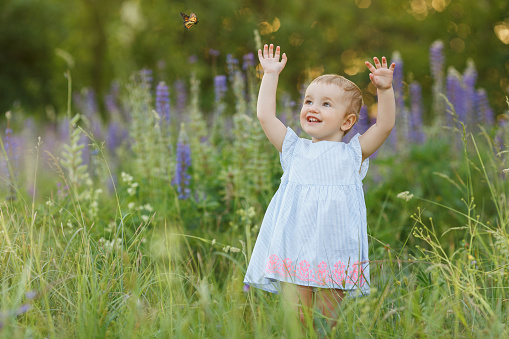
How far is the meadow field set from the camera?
6.56ft

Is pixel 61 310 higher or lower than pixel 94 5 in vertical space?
lower

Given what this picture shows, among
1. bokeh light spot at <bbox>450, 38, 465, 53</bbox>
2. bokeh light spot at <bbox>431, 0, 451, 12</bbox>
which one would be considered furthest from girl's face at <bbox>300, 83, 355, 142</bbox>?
bokeh light spot at <bbox>431, 0, 451, 12</bbox>

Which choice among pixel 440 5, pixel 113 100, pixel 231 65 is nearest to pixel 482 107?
pixel 231 65

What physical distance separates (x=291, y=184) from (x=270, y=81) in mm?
491

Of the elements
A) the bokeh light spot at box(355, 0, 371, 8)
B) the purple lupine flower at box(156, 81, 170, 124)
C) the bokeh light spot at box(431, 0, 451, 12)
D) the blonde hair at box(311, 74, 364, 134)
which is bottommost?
the blonde hair at box(311, 74, 364, 134)

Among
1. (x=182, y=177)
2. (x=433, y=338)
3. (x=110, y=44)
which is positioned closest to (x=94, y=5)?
(x=110, y=44)

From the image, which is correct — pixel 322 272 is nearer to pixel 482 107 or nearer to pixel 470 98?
pixel 470 98

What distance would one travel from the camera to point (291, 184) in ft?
7.59

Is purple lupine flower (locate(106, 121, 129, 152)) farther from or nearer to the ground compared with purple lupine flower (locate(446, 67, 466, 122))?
nearer to the ground

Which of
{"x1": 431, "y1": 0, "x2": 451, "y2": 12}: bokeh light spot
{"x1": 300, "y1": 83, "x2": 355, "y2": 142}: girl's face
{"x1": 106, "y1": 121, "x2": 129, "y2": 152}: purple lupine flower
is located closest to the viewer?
{"x1": 300, "y1": 83, "x2": 355, "y2": 142}: girl's face

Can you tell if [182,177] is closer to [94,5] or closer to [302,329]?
[302,329]

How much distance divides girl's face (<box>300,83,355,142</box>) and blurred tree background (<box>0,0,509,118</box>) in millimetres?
7253

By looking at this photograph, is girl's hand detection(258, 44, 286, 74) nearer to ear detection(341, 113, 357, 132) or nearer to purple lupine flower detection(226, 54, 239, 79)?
ear detection(341, 113, 357, 132)

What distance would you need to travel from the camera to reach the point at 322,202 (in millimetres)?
2205
